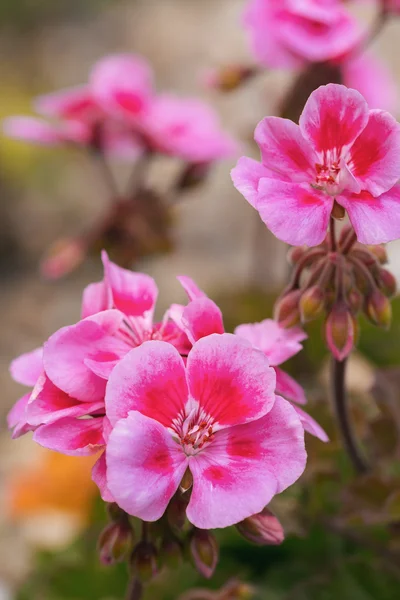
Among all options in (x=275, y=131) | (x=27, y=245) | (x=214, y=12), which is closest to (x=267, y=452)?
(x=275, y=131)

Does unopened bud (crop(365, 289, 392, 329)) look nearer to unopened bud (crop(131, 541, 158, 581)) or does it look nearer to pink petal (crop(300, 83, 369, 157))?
pink petal (crop(300, 83, 369, 157))

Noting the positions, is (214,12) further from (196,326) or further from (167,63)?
(196,326)

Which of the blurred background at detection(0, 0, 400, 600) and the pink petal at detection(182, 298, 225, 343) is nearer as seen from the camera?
the pink petal at detection(182, 298, 225, 343)

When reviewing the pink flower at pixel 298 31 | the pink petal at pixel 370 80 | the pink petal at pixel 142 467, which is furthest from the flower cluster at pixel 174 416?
the pink petal at pixel 370 80

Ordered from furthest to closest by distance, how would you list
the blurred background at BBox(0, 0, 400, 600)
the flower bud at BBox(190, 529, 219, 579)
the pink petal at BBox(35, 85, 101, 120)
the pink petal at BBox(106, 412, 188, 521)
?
the pink petal at BBox(35, 85, 101, 120), the blurred background at BBox(0, 0, 400, 600), the flower bud at BBox(190, 529, 219, 579), the pink petal at BBox(106, 412, 188, 521)

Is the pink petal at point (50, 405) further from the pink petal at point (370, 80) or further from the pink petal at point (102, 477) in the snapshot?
the pink petal at point (370, 80)

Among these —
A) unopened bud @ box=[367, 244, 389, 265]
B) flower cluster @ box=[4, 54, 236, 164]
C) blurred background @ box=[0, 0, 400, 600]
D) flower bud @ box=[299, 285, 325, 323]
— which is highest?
flower cluster @ box=[4, 54, 236, 164]

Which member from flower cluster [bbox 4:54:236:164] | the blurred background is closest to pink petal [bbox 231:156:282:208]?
the blurred background

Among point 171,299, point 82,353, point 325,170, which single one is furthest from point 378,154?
point 171,299
